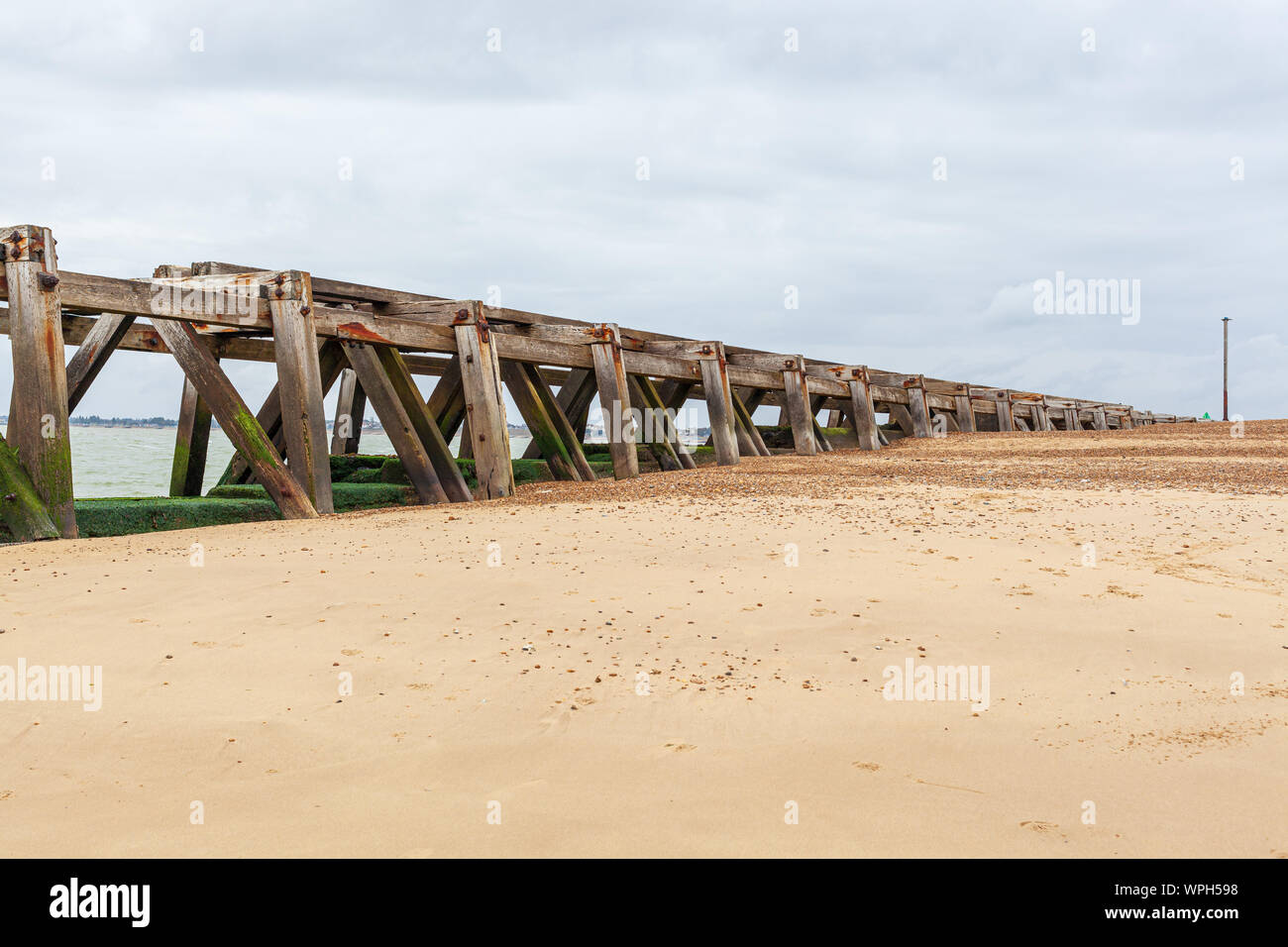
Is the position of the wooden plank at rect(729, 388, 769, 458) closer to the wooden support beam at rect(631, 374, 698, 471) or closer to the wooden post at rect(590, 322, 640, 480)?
the wooden support beam at rect(631, 374, 698, 471)

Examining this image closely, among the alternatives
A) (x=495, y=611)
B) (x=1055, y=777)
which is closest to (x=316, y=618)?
(x=495, y=611)

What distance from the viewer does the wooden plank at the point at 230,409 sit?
7.61 meters

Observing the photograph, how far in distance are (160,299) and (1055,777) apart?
6.74 metres

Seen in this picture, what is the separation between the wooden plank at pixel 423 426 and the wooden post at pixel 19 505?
3.40 meters

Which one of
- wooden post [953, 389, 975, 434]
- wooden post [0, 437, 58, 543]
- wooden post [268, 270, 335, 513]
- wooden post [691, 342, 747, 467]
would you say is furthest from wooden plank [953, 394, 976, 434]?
wooden post [0, 437, 58, 543]

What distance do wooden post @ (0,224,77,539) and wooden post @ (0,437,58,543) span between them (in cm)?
9

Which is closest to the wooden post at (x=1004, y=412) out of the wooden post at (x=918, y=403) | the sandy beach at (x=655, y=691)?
the wooden post at (x=918, y=403)

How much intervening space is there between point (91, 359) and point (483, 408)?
3327mm

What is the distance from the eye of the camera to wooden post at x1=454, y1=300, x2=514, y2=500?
31.4ft

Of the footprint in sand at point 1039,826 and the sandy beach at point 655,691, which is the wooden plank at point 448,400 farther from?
the footprint in sand at point 1039,826

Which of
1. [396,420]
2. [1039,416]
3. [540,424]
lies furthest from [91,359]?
[1039,416]

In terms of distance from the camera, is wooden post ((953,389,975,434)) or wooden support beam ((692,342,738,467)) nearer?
wooden support beam ((692,342,738,467))

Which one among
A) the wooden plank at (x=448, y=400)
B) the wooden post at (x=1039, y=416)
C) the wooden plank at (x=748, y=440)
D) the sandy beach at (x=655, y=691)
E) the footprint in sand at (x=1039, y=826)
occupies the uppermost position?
the wooden post at (x=1039, y=416)
